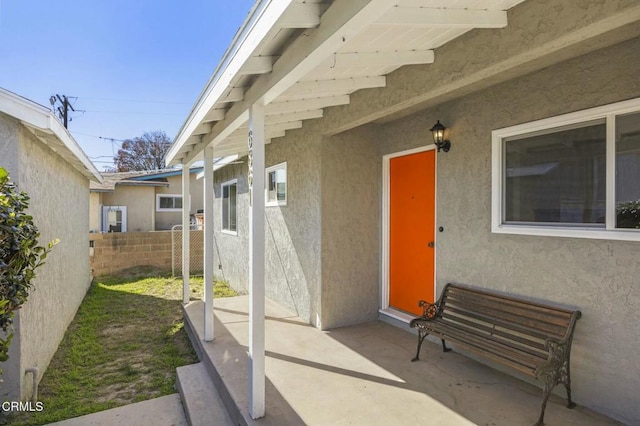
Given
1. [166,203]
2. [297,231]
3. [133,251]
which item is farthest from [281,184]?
Answer: [166,203]

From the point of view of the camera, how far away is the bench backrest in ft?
9.75

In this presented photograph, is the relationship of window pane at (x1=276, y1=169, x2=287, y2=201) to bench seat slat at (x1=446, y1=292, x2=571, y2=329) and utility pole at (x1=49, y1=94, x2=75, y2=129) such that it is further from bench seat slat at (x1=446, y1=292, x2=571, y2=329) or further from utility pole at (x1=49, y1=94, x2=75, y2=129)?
utility pole at (x1=49, y1=94, x2=75, y2=129)

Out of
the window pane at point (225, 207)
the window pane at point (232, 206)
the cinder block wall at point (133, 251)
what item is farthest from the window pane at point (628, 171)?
the cinder block wall at point (133, 251)

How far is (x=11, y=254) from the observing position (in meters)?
2.73

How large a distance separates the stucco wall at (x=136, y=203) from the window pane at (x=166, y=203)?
0.36 meters

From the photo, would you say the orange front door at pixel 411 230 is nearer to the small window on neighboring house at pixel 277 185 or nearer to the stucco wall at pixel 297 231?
the stucco wall at pixel 297 231

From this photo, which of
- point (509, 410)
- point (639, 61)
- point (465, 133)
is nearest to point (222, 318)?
point (509, 410)

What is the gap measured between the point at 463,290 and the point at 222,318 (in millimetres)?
3526

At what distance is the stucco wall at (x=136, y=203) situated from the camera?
48.0ft

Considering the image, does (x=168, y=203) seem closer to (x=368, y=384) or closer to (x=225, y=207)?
(x=225, y=207)

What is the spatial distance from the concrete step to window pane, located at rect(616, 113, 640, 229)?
366 centimetres

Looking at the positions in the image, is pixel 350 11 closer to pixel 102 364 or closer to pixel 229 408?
pixel 229 408

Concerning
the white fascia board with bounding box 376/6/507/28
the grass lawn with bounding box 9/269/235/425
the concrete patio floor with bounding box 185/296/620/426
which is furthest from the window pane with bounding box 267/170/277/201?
the white fascia board with bounding box 376/6/507/28
